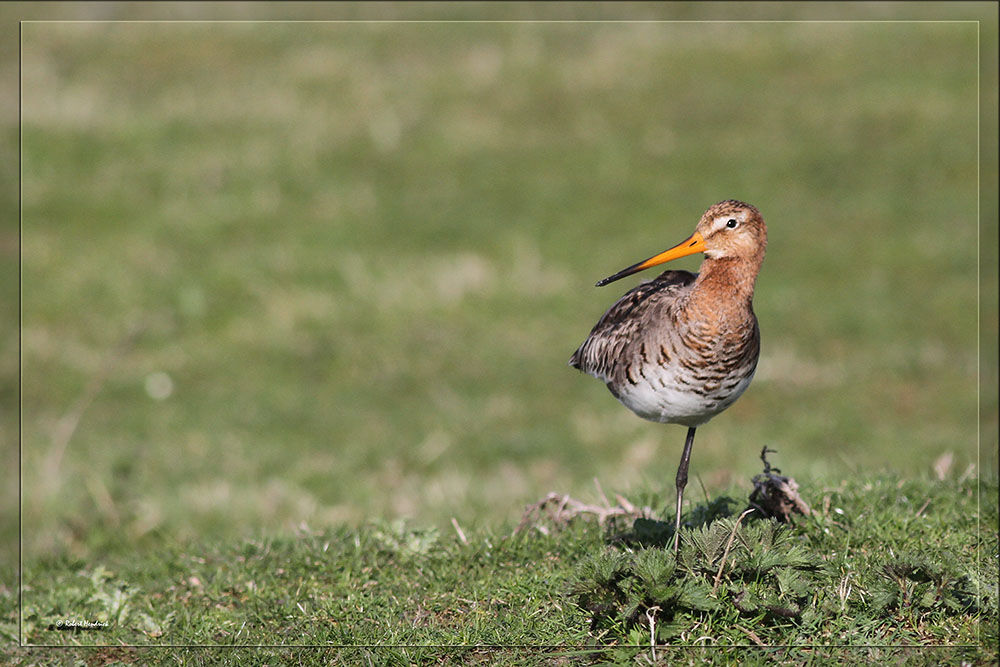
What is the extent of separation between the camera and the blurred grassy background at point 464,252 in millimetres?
12969

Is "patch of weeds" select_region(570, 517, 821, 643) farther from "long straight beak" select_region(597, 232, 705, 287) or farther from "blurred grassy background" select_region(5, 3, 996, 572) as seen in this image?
"blurred grassy background" select_region(5, 3, 996, 572)

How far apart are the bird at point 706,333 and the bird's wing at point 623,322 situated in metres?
0.11

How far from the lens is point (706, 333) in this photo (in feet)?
16.1

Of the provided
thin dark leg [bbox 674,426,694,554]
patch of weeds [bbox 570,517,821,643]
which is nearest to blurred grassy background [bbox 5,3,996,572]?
thin dark leg [bbox 674,426,694,554]

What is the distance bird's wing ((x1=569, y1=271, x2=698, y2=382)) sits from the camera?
17.4 ft

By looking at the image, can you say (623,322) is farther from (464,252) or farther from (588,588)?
(464,252)

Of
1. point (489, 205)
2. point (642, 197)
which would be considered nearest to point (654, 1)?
point (642, 197)

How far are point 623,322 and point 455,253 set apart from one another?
9.89 m

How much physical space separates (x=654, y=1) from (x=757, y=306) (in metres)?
3.83

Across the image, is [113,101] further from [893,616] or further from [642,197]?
[893,616]

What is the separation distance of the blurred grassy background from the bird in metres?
6.57

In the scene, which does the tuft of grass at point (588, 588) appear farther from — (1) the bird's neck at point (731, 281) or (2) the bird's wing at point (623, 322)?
(1) the bird's neck at point (731, 281)

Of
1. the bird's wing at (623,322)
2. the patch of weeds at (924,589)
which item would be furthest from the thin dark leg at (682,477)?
the patch of weeds at (924,589)

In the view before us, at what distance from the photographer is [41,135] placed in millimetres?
18203
